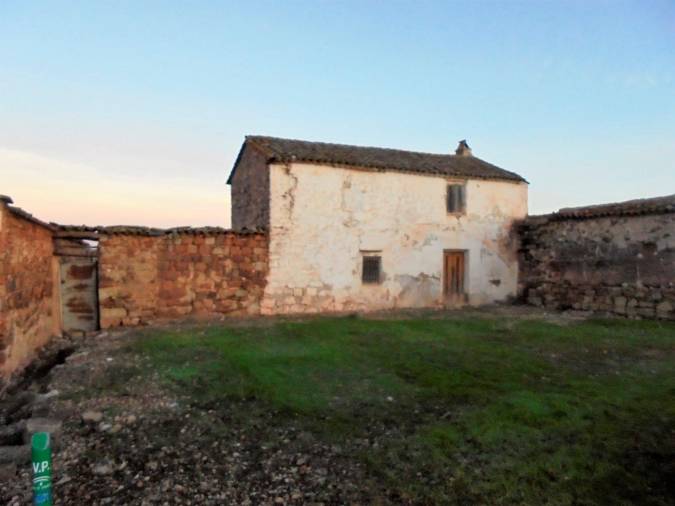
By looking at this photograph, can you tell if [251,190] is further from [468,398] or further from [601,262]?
[601,262]

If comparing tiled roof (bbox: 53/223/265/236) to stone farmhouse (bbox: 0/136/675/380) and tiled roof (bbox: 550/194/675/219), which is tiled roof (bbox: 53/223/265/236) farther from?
tiled roof (bbox: 550/194/675/219)

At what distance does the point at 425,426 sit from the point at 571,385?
2.78 m

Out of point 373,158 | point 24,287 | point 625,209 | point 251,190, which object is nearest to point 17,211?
point 24,287

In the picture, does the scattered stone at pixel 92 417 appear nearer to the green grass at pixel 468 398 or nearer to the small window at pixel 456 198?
the green grass at pixel 468 398

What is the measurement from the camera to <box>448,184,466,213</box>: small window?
655 inches

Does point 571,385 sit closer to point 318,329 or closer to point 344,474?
point 344,474

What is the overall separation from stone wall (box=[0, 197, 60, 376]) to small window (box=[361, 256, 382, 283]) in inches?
347

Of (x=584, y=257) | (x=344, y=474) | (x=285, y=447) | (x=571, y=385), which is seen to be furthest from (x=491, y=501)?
(x=584, y=257)

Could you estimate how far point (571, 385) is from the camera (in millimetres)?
6602

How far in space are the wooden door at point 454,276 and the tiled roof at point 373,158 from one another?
2920 millimetres

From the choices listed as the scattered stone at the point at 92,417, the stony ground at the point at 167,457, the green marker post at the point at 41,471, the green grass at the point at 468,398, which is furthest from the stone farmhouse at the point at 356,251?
the green marker post at the point at 41,471

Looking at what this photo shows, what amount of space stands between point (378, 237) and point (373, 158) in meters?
2.80

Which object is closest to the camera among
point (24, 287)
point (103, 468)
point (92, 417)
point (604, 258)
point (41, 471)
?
point (41, 471)

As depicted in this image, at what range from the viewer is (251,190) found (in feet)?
52.1
